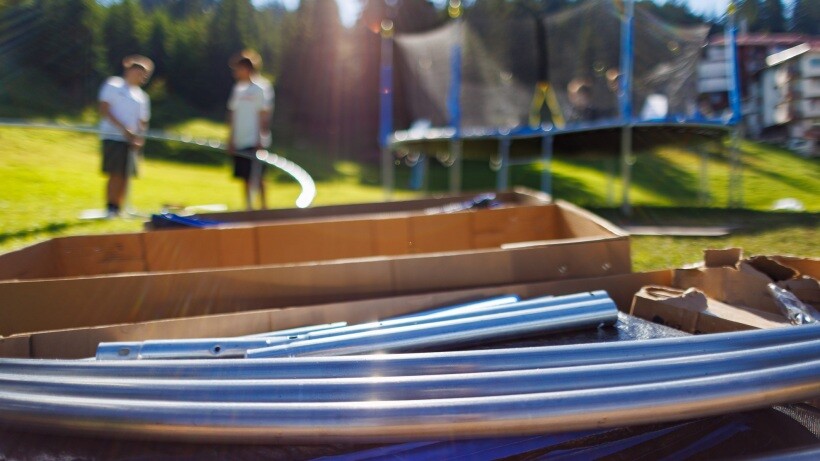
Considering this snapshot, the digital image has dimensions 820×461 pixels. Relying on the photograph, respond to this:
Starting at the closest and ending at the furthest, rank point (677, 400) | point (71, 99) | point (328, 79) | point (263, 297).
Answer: point (677, 400), point (263, 297), point (71, 99), point (328, 79)

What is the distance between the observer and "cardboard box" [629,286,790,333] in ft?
6.01

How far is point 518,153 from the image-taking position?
24.8 ft

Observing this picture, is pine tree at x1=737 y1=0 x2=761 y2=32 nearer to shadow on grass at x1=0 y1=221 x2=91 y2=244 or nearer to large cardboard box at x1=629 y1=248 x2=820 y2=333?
large cardboard box at x1=629 y1=248 x2=820 y2=333

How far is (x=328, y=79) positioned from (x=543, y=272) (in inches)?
724

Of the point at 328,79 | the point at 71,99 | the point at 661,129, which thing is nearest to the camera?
the point at 661,129

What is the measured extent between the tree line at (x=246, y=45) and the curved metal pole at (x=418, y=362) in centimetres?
108

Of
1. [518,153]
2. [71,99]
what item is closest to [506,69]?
[518,153]

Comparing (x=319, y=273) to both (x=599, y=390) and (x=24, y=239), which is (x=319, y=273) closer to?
(x=599, y=390)

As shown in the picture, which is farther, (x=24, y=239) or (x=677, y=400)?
(x=24, y=239)

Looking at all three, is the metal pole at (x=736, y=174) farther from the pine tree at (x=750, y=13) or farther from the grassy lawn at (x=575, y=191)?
the pine tree at (x=750, y=13)

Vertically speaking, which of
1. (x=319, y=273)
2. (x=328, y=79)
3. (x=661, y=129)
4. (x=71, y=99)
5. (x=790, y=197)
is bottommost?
(x=319, y=273)

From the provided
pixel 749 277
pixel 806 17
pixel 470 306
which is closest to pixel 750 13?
pixel 806 17

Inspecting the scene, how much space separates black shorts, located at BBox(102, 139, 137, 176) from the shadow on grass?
80 centimetres

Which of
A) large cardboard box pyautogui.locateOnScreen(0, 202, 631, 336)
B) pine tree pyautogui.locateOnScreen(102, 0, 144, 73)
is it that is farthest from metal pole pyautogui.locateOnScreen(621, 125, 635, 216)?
pine tree pyautogui.locateOnScreen(102, 0, 144, 73)
